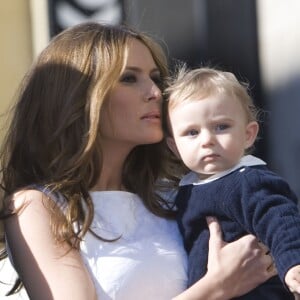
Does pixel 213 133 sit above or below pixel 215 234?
above

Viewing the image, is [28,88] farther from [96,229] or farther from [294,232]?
[294,232]

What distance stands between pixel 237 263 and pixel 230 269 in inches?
1.1

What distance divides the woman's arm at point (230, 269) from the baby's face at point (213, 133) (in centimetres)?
Result: 17

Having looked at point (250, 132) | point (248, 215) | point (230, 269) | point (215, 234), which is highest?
point (250, 132)

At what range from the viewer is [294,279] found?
8.87ft

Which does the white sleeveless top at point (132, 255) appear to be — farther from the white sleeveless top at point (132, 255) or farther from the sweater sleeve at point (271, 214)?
the sweater sleeve at point (271, 214)

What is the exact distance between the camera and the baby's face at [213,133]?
10.1 ft

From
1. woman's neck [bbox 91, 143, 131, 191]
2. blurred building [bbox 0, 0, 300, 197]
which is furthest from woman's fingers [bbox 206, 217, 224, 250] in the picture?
blurred building [bbox 0, 0, 300, 197]

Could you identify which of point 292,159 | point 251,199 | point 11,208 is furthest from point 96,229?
point 292,159

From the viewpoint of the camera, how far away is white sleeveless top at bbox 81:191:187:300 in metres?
3.11

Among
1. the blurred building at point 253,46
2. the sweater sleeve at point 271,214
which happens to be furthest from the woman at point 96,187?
the blurred building at point 253,46

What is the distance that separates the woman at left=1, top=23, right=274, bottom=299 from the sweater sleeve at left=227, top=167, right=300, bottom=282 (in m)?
0.14

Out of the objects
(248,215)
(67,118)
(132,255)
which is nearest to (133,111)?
(67,118)

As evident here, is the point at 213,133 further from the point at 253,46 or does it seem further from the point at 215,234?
the point at 253,46
